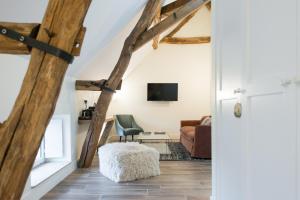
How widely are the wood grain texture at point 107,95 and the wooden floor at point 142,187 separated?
0.32 m

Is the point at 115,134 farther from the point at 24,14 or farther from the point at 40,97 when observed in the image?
the point at 40,97

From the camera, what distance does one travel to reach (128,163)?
3.36 m

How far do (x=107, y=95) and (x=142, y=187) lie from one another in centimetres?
159

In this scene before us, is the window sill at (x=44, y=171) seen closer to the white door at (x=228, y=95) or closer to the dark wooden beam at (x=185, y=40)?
the white door at (x=228, y=95)

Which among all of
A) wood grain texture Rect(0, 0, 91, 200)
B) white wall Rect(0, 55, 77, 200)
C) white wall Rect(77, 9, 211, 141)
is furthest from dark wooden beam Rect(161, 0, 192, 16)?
wood grain texture Rect(0, 0, 91, 200)

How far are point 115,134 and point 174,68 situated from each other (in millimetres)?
2595

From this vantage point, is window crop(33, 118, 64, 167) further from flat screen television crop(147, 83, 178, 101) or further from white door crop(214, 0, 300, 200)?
flat screen television crop(147, 83, 178, 101)

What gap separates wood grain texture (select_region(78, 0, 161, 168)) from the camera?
12.9 ft

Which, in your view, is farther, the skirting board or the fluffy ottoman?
the fluffy ottoman

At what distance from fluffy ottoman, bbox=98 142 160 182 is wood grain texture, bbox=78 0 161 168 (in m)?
0.41

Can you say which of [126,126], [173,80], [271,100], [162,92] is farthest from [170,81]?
[271,100]

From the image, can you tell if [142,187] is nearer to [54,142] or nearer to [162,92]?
[54,142]

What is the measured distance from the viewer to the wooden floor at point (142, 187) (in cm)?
276

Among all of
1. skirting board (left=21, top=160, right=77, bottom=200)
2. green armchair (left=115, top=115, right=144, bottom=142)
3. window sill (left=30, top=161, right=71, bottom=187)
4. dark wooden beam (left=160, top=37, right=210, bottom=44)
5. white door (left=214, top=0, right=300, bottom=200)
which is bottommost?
skirting board (left=21, top=160, right=77, bottom=200)
